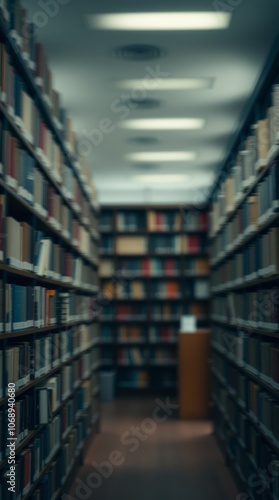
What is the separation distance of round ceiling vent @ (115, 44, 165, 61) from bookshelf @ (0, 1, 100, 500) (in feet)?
2.07

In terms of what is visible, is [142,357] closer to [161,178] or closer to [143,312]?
[143,312]

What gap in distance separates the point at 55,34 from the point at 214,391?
4110 millimetres

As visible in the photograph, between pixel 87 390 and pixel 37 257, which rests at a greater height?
pixel 37 257

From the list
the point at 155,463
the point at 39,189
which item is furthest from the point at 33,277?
the point at 155,463

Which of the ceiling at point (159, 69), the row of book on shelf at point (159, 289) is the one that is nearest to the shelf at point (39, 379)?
the ceiling at point (159, 69)

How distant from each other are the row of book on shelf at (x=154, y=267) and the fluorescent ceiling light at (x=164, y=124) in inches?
139

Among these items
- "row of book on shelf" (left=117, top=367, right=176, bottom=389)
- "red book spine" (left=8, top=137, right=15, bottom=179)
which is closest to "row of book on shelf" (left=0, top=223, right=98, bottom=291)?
"red book spine" (left=8, top=137, right=15, bottom=179)

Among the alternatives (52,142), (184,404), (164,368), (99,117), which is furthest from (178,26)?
(164,368)

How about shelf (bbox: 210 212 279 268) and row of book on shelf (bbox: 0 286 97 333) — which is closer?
row of book on shelf (bbox: 0 286 97 333)

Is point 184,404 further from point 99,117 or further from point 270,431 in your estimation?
point 270,431

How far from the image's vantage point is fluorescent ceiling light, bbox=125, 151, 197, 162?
324 inches

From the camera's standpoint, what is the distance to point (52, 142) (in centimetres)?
451

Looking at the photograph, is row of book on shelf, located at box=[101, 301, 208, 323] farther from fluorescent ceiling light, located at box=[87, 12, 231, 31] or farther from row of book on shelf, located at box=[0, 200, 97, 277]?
fluorescent ceiling light, located at box=[87, 12, 231, 31]

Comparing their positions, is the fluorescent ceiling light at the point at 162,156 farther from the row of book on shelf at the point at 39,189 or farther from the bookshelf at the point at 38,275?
the bookshelf at the point at 38,275
